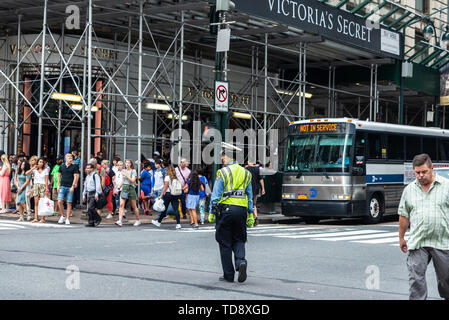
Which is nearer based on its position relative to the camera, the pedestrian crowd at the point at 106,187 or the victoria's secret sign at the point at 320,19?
the pedestrian crowd at the point at 106,187

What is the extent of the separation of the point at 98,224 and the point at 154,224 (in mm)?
1576

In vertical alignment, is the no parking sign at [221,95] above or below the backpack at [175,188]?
above

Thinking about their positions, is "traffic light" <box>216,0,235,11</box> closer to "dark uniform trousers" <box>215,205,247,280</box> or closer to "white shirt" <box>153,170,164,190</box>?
"white shirt" <box>153,170,164,190</box>

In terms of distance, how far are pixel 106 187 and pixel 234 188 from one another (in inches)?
464

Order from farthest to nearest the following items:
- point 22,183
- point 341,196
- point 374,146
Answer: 1. point 374,146
2. point 341,196
3. point 22,183

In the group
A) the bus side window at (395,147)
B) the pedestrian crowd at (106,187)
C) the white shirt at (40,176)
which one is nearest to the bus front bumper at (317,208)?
the pedestrian crowd at (106,187)

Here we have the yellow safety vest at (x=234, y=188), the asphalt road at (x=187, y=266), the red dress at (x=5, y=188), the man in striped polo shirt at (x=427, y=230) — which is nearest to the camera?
the man in striped polo shirt at (x=427, y=230)

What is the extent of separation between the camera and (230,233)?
918 centimetres

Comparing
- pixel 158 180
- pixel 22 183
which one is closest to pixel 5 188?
pixel 22 183

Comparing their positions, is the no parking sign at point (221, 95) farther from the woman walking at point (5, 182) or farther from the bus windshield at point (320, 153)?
the woman walking at point (5, 182)

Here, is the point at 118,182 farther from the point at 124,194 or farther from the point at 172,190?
the point at 172,190

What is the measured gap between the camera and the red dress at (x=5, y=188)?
20.3 metres
